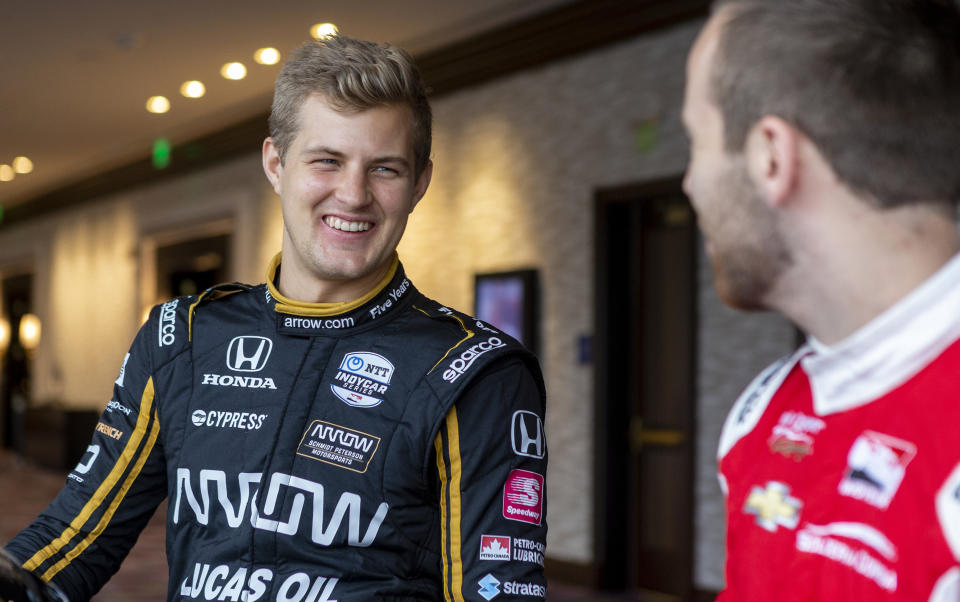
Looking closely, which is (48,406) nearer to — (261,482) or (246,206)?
(246,206)

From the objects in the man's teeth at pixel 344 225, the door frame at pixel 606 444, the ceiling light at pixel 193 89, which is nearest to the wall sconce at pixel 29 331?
the ceiling light at pixel 193 89

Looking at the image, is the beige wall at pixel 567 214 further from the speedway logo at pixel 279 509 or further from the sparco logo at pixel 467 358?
the speedway logo at pixel 279 509

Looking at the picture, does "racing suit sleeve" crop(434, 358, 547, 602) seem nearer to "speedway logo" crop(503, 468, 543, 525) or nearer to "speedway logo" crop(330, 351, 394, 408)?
"speedway logo" crop(503, 468, 543, 525)

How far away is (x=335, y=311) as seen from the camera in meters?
1.50

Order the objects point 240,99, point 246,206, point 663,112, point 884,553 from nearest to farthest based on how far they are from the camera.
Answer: point 884,553
point 663,112
point 240,99
point 246,206

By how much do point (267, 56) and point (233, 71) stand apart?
539 millimetres

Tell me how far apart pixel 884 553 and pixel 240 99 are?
793 centimetres

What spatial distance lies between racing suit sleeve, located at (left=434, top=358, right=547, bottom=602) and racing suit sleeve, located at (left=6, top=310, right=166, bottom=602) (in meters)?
0.48

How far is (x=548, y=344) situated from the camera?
18.9 ft

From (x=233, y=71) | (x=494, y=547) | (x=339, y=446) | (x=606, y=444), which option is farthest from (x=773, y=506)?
(x=233, y=71)

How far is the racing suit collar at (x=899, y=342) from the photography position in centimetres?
80

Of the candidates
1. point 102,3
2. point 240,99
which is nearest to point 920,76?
point 102,3

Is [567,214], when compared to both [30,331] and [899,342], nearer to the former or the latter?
[899,342]

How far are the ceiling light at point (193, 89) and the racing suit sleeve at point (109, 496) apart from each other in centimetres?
639
